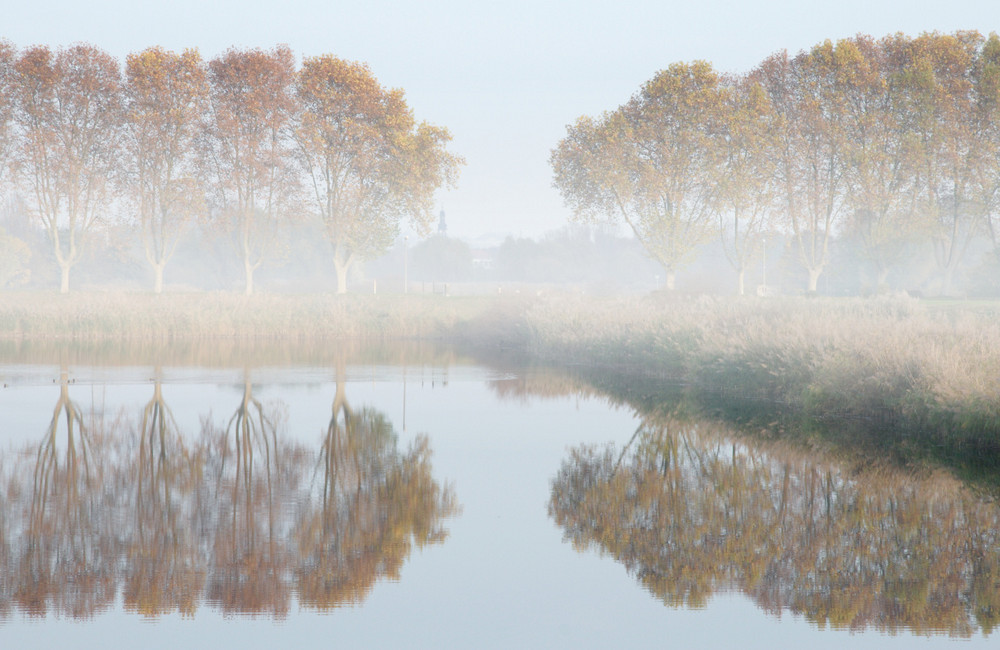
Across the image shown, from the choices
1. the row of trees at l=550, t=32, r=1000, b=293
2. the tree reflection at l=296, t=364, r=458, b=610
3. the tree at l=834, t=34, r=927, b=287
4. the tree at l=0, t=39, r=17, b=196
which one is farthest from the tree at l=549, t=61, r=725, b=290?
the tree reflection at l=296, t=364, r=458, b=610

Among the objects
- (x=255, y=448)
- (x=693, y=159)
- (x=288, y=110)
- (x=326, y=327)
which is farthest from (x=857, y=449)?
(x=288, y=110)

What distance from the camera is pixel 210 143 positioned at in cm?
4403

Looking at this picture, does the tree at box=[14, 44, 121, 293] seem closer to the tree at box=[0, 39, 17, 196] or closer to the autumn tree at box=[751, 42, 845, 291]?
the tree at box=[0, 39, 17, 196]

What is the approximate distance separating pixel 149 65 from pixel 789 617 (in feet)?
137

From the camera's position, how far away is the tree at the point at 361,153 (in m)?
43.6

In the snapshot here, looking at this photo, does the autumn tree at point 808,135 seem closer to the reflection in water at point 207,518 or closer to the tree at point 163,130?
the tree at point 163,130

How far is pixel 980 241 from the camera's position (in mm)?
96188

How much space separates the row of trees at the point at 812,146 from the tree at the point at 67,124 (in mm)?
21748

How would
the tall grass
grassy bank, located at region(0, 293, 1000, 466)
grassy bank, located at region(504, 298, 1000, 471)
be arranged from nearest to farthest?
grassy bank, located at region(504, 298, 1000, 471) < the tall grass < grassy bank, located at region(0, 293, 1000, 466)

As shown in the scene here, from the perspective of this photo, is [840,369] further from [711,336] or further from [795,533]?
[795,533]

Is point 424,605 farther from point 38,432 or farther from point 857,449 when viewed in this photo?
point 38,432

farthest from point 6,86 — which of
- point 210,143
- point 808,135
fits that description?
point 808,135

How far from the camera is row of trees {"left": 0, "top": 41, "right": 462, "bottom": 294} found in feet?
134

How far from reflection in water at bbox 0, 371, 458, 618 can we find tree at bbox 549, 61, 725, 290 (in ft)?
107
